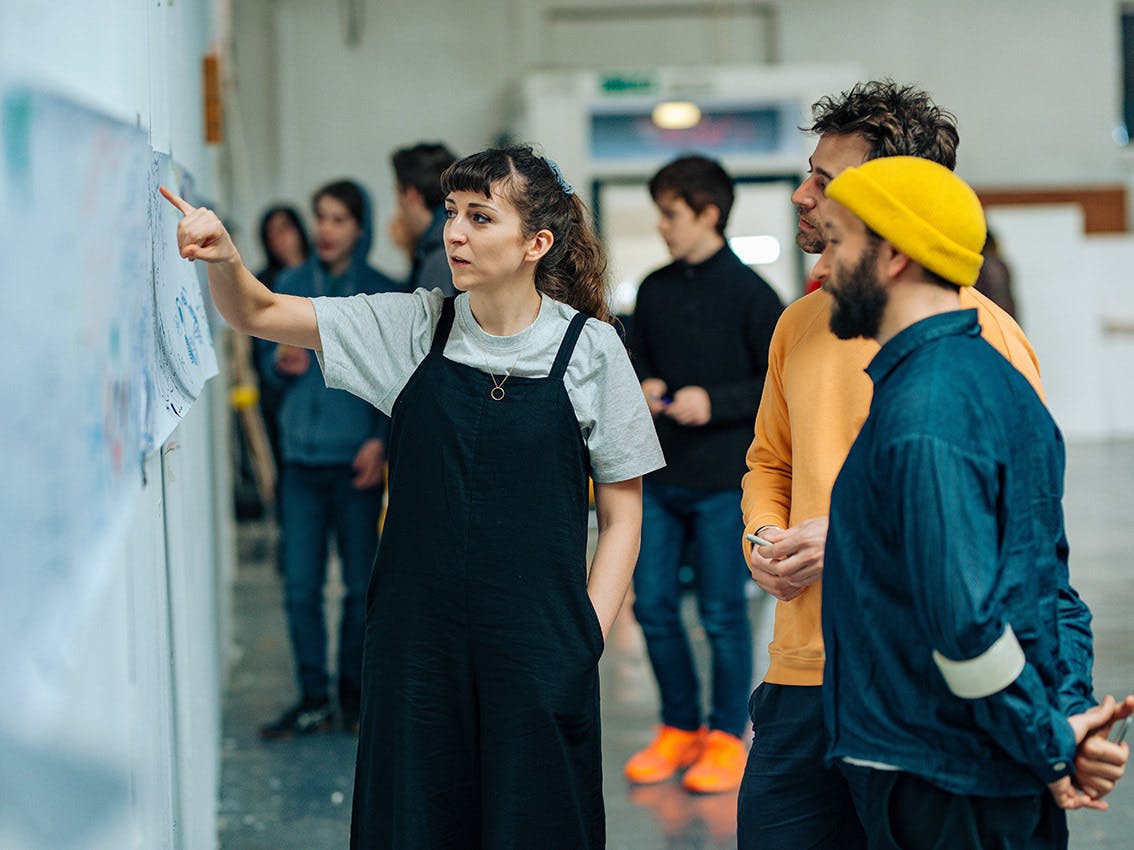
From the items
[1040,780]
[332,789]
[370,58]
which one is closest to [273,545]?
[332,789]

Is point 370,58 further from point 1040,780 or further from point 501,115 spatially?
point 1040,780

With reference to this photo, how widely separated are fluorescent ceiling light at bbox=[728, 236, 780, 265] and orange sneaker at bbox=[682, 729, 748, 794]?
6663 mm

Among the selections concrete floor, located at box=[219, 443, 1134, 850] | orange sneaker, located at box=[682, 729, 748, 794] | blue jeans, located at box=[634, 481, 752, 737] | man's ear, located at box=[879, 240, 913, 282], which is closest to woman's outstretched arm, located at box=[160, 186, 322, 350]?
man's ear, located at box=[879, 240, 913, 282]

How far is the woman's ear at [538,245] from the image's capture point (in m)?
2.23

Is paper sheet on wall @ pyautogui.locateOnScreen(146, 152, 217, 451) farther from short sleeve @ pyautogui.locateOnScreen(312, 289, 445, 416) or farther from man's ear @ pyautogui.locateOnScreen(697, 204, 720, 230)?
man's ear @ pyautogui.locateOnScreen(697, 204, 720, 230)

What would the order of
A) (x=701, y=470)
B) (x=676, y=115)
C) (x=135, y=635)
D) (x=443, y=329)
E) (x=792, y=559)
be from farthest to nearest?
(x=676, y=115), (x=701, y=470), (x=443, y=329), (x=792, y=559), (x=135, y=635)

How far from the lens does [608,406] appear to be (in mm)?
2209

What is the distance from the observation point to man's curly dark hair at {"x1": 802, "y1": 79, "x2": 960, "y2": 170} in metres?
1.96

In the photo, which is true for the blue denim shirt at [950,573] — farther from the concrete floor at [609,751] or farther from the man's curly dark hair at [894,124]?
the concrete floor at [609,751]

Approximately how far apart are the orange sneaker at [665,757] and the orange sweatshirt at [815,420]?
1965 mm

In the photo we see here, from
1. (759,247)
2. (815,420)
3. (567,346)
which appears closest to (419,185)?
(567,346)

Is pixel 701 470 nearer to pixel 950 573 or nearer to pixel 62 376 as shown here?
pixel 950 573

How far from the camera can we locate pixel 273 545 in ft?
28.5

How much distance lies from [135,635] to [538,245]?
866mm
